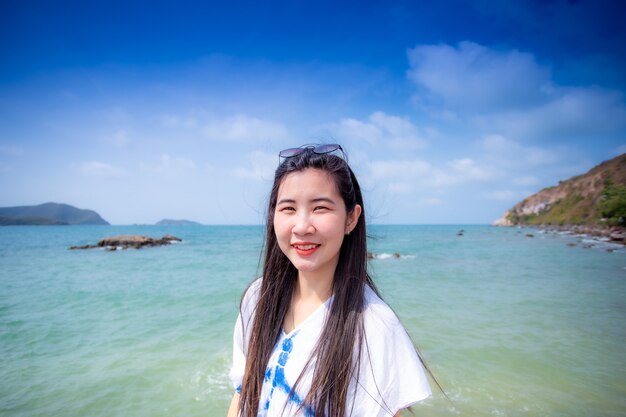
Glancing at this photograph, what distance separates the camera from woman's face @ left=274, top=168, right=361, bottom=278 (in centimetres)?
164

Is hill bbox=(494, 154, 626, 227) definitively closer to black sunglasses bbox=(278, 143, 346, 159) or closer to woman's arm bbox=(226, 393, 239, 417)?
black sunglasses bbox=(278, 143, 346, 159)

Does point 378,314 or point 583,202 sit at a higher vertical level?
point 583,202

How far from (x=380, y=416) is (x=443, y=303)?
991 centimetres

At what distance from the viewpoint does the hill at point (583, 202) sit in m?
44.7

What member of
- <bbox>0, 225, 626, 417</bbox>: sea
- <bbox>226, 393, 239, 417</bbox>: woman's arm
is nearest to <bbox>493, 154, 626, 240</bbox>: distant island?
<bbox>0, 225, 626, 417</bbox>: sea

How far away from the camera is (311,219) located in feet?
5.40

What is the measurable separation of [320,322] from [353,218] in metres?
0.63

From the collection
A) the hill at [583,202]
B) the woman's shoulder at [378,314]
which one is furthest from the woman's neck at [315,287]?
the hill at [583,202]

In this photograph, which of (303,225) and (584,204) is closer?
(303,225)

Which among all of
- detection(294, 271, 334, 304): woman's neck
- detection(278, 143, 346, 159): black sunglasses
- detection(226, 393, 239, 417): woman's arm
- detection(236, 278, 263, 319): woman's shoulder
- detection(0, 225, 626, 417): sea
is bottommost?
detection(0, 225, 626, 417): sea

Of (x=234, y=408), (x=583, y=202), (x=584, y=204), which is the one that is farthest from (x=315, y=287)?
(x=583, y=202)

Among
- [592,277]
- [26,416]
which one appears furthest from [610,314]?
[26,416]

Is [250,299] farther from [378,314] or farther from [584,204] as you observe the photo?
[584,204]

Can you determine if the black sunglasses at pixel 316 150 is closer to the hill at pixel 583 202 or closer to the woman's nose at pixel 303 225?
the woman's nose at pixel 303 225
